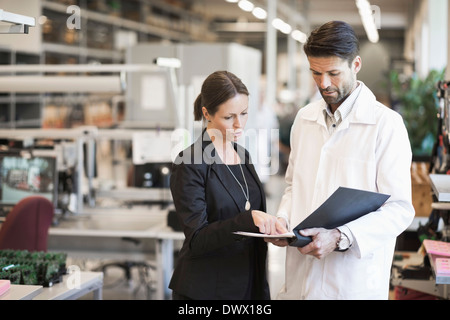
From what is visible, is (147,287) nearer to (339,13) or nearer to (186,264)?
(186,264)

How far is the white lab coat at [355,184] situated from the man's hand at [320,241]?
7cm

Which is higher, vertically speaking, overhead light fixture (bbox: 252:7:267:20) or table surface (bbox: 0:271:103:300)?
overhead light fixture (bbox: 252:7:267:20)

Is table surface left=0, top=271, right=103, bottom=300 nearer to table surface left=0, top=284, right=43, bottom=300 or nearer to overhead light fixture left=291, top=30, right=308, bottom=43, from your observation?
table surface left=0, top=284, right=43, bottom=300

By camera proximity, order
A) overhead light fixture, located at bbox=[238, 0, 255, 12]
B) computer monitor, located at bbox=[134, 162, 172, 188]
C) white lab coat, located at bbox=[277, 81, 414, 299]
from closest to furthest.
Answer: white lab coat, located at bbox=[277, 81, 414, 299] < computer monitor, located at bbox=[134, 162, 172, 188] < overhead light fixture, located at bbox=[238, 0, 255, 12]

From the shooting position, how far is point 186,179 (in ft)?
6.94

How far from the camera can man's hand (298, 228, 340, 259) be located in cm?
193

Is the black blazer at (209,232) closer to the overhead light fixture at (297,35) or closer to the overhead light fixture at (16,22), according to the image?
the overhead light fixture at (16,22)

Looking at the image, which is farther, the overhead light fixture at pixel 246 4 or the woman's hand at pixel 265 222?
the overhead light fixture at pixel 246 4

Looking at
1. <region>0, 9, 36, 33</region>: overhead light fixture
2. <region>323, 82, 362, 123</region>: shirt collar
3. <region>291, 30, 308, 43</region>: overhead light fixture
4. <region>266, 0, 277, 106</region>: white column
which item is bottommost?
<region>323, 82, 362, 123</region>: shirt collar

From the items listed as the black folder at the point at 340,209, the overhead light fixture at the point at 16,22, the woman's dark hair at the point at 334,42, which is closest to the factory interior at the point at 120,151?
the overhead light fixture at the point at 16,22

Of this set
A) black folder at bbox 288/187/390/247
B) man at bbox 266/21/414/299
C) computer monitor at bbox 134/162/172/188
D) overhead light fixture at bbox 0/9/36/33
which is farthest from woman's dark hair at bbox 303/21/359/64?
computer monitor at bbox 134/162/172/188

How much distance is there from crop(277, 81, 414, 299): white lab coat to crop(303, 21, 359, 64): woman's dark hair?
169mm

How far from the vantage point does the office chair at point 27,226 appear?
3361mm

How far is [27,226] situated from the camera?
340cm
